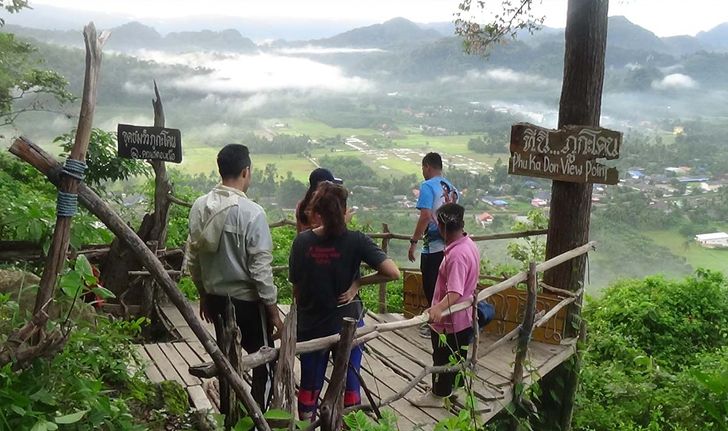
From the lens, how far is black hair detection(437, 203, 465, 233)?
11.2 feet

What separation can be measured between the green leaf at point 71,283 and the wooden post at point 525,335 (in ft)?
8.25

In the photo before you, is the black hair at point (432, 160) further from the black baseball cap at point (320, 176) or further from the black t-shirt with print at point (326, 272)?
the black t-shirt with print at point (326, 272)

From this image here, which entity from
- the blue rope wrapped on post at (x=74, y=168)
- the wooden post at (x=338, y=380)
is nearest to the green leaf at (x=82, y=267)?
the blue rope wrapped on post at (x=74, y=168)

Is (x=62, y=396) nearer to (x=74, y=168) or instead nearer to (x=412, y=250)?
(x=74, y=168)

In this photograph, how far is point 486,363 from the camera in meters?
4.32

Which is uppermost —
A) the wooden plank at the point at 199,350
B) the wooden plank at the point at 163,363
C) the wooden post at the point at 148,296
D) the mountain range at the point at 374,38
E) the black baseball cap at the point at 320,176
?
the mountain range at the point at 374,38

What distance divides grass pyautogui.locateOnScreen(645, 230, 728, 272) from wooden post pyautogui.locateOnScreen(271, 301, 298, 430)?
1810cm

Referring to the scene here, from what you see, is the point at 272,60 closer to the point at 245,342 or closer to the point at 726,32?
the point at 245,342

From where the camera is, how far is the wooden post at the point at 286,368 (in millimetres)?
2236

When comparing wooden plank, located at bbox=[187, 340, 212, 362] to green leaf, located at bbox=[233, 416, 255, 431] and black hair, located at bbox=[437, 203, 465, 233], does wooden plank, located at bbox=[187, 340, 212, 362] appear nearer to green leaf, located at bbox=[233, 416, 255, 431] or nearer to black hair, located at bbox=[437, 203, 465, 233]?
black hair, located at bbox=[437, 203, 465, 233]

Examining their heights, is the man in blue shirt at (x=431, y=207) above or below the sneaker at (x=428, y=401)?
above

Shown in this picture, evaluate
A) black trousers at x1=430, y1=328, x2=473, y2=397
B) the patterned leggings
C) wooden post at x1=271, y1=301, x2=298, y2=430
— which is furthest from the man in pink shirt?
wooden post at x1=271, y1=301, x2=298, y2=430

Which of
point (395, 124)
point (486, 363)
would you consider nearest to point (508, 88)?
point (395, 124)

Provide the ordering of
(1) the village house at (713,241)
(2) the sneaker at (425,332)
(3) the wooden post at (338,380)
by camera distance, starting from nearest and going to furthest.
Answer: (3) the wooden post at (338,380) → (2) the sneaker at (425,332) → (1) the village house at (713,241)
